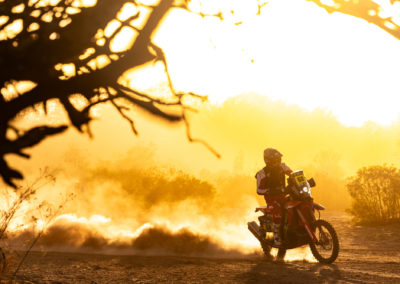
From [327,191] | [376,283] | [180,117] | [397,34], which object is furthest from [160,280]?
[327,191]

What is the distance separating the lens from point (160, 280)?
6070 mm

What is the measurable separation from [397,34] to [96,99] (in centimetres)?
366

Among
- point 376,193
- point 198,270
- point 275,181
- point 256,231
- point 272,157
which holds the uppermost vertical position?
point 376,193

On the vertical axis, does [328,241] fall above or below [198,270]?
above

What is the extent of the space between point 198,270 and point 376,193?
11593 millimetres

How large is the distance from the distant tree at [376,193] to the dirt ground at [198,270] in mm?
7191

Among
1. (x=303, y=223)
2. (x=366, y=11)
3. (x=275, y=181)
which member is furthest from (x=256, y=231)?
(x=366, y=11)

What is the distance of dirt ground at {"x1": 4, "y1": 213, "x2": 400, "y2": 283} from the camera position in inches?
241

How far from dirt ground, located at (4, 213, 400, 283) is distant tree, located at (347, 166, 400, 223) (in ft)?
23.6

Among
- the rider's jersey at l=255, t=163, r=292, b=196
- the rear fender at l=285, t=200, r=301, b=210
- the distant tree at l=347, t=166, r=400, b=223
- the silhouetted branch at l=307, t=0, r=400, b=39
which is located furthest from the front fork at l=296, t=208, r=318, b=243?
the distant tree at l=347, t=166, r=400, b=223

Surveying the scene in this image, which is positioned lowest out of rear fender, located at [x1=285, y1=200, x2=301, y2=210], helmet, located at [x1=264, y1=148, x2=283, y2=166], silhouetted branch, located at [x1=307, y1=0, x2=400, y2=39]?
rear fender, located at [x1=285, y1=200, x2=301, y2=210]

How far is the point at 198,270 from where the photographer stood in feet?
22.9

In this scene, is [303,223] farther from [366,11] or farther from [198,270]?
[366,11]

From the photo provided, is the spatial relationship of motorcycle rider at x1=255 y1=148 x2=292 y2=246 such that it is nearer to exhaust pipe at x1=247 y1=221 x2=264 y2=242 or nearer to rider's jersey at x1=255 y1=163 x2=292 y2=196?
rider's jersey at x1=255 y1=163 x2=292 y2=196
